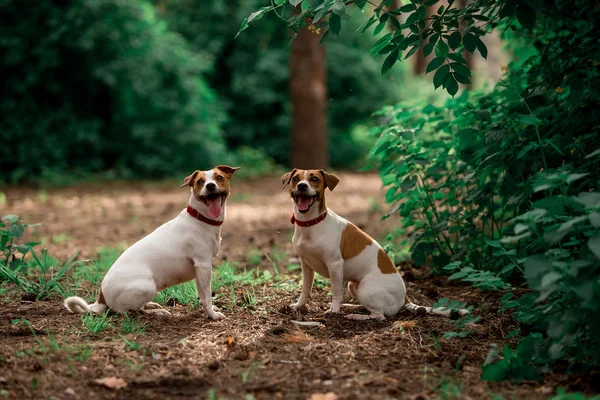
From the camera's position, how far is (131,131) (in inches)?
557

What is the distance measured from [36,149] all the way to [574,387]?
12285 millimetres

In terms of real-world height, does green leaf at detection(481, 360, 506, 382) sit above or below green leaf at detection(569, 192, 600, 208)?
below

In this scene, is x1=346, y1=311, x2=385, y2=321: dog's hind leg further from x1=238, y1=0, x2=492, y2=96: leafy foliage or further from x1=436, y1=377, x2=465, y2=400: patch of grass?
x1=238, y1=0, x2=492, y2=96: leafy foliage

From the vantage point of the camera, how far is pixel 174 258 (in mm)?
4203

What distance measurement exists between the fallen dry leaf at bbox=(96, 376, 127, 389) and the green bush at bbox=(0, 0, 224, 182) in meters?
10.7

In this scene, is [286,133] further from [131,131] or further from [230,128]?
[131,131]

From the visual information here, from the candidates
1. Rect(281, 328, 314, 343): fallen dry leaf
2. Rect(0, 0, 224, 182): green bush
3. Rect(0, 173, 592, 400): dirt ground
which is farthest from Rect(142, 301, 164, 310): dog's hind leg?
Rect(0, 0, 224, 182): green bush

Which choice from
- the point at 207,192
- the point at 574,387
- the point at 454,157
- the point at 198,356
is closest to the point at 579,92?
the point at 454,157

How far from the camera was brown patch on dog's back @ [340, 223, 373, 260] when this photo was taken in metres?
4.32

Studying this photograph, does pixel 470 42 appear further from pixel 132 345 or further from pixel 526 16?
pixel 132 345

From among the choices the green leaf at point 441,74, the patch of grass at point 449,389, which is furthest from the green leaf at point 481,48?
the patch of grass at point 449,389

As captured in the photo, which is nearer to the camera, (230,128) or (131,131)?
(131,131)

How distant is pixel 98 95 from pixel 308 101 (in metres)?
4.70

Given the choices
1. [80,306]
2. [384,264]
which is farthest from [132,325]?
[384,264]
